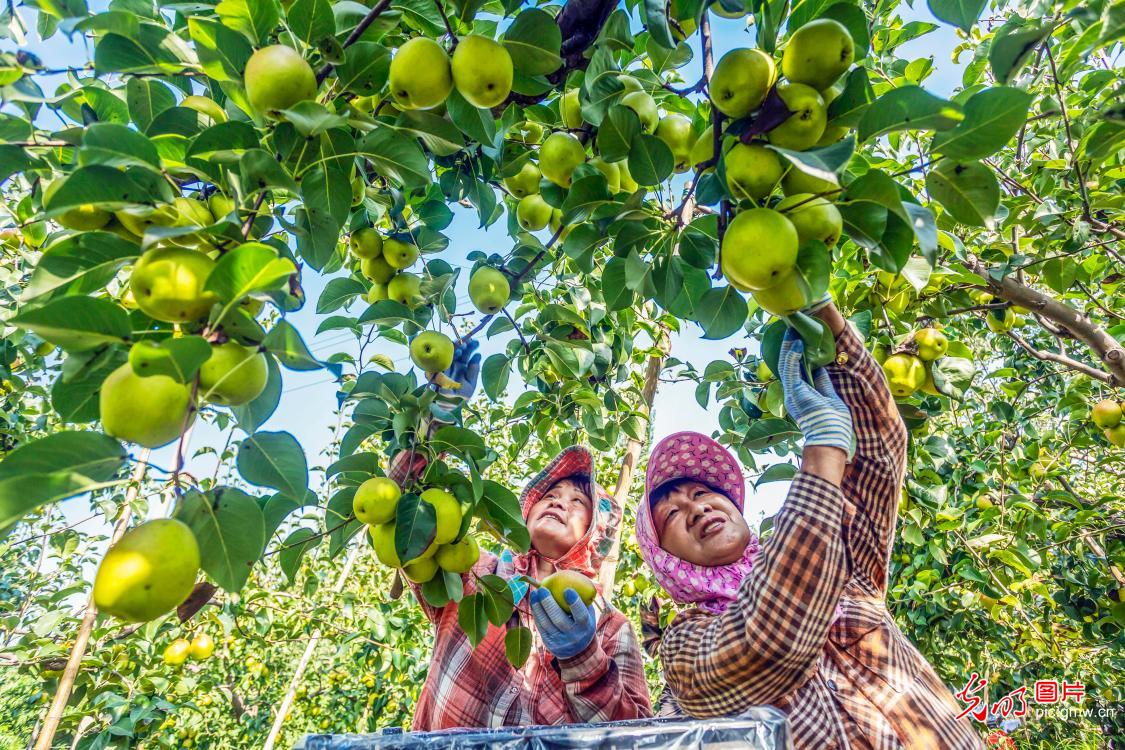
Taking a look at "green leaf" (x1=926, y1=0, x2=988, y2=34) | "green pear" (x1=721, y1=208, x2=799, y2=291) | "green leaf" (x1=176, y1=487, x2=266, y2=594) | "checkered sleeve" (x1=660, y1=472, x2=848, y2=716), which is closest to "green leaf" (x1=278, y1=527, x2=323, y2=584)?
"green leaf" (x1=176, y1=487, x2=266, y2=594)

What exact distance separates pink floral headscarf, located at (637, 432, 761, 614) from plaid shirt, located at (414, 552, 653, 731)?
0.32 m

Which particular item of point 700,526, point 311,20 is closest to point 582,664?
point 700,526

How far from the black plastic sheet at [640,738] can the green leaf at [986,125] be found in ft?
2.83

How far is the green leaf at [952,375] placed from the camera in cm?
183

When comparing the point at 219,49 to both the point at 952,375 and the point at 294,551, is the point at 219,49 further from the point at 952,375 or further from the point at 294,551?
the point at 952,375

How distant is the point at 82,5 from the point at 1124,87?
2.15m

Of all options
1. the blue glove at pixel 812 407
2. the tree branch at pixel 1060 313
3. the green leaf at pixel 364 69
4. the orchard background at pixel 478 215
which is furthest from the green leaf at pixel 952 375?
the green leaf at pixel 364 69

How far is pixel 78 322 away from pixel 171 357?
138 mm

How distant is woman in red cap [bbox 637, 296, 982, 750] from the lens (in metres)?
1.28

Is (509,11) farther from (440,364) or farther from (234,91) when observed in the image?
(440,364)

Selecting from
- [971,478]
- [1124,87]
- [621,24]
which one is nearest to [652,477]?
[621,24]

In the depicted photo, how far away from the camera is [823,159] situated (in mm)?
807

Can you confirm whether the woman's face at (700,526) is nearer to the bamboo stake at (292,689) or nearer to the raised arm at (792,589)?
the raised arm at (792,589)

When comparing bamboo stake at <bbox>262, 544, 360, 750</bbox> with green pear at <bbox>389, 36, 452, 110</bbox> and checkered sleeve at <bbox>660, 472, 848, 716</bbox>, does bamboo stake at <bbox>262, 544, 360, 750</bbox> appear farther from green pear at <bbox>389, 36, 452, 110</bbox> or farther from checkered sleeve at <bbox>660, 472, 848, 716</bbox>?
green pear at <bbox>389, 36, 452, 110</bbox>
